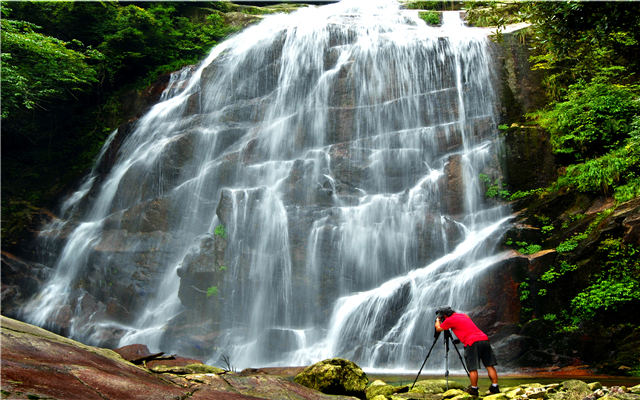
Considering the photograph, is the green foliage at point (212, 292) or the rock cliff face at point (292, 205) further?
the green foliage at point (212, 292)

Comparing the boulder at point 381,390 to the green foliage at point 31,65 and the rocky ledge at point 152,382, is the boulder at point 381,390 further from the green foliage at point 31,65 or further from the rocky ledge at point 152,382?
the green foliage at point 31,65

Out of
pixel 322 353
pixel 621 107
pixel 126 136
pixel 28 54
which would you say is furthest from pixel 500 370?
pixel 28 54

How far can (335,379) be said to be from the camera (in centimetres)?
589

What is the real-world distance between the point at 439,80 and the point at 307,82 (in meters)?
4.92

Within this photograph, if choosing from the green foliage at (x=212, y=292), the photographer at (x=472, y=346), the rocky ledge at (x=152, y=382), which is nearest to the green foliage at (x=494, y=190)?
the photographer at (x=472, y=346)

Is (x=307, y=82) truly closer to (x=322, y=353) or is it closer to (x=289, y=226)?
(x=289, y=226)

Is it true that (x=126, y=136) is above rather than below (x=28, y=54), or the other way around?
below

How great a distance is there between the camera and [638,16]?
661 cm

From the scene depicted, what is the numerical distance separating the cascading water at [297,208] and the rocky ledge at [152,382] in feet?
13.0

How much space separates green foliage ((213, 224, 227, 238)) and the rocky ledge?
594 cm

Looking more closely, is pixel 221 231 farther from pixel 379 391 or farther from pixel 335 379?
pixel 379 391

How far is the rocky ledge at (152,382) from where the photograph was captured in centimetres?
314

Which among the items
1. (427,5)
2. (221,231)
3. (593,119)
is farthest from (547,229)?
(427,5)

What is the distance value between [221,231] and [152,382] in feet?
28.3
